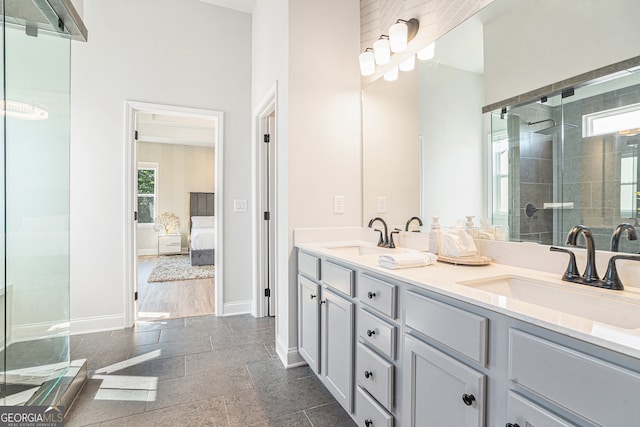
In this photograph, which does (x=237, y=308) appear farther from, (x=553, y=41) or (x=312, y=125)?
(x=553, y=41)

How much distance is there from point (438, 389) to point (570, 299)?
56cm

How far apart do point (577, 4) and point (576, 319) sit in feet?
3.96

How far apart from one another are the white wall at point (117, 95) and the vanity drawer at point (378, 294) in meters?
2.32

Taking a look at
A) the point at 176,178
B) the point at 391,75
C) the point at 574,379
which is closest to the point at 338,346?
the point at 574,379

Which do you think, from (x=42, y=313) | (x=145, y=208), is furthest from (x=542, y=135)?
(x=145, y=208)

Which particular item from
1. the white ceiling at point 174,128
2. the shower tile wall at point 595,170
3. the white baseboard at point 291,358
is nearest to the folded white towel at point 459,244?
the shower tile wall at point 595,170

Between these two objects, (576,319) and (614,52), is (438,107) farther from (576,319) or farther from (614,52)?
(576,319)

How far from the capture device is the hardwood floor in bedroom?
3.51 meters

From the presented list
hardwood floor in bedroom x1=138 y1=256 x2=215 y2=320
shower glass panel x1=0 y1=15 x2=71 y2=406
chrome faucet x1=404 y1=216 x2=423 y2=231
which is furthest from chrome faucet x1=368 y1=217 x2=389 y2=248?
hardwood floor in bedroom x1=138 y1=256 x2=215 y2=320

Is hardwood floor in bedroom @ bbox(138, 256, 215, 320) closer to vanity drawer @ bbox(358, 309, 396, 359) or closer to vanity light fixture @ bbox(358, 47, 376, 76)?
vanity drawer @ bbox(358, 309, 396, 359)

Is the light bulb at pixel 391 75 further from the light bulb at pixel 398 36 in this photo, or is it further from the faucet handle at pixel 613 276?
the faucet handle at pixel 613 276

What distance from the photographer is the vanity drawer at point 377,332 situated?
131 cm

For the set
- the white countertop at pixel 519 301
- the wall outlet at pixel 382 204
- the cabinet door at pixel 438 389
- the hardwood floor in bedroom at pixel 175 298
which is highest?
the wall outlet at pixel 382 204

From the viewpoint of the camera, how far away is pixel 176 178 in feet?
26.8
